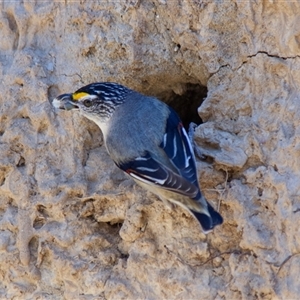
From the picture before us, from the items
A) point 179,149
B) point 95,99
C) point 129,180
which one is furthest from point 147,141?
point 95,99

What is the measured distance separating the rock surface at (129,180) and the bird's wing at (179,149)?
0.20m

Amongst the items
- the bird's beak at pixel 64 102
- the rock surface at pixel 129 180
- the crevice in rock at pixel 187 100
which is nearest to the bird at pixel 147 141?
the bird's beak at pixel 64 102

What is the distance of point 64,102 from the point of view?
452 cm

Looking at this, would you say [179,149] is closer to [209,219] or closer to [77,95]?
[209,219]

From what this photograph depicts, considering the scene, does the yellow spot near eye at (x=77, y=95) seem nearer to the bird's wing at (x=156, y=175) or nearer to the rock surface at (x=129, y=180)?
the rock surface at (x=129, y=180)

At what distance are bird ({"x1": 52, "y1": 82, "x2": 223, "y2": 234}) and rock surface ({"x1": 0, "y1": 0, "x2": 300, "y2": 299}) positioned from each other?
0.19 meters

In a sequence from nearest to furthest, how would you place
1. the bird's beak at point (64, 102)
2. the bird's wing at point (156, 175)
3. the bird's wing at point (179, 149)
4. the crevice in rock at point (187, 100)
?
the bird's wing at point (156, 175) → the bird's wing at point (179, 149) → the bird's beak at point (64, 102) → the crevice in rock at point (187, 100)

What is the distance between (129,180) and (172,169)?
0.56m

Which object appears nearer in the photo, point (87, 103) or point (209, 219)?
point (209, 219)

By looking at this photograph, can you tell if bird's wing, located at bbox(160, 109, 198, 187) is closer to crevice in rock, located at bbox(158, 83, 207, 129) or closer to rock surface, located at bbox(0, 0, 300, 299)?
rock surface, located at bbox(0, 0, 300, 299)

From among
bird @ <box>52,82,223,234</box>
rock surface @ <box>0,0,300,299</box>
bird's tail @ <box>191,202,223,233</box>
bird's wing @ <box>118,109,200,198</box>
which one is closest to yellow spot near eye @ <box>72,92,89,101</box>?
bird @ <box>52,82,223,234</box>

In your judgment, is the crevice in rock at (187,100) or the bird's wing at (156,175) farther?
the crevice in rock at (187,100)

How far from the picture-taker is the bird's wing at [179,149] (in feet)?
13.3

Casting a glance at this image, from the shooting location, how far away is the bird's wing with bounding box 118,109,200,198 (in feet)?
13.0
